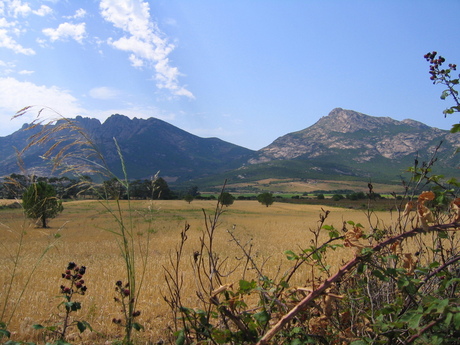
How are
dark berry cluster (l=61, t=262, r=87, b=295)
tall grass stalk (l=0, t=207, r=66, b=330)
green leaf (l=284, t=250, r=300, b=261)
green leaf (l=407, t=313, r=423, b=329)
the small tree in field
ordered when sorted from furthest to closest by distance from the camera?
1. the small tree in field
2. tall grass stalk (l=0, t=207, r=66, b=330)
3. dark berry cluster (l=61, t=262, r=87, b=295)
4. green leaf (l=284, t=250, r=300, b=261)
5. green leaf (l=407, t=313, r=423, b=329)

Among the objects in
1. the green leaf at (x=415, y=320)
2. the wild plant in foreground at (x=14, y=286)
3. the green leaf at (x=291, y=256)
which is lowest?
the wild plant in foreground at (x=14, y=286)

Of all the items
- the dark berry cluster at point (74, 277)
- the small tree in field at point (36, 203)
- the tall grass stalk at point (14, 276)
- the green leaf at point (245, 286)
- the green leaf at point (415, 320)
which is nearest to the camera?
the green leaf at point (415, 320)

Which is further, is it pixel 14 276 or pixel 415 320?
pixel 14 276

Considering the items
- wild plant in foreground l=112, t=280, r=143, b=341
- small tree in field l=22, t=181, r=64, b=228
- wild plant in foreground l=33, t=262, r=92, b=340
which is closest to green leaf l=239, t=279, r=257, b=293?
wild plant in foreground l=112, t=280, r=143, b=341

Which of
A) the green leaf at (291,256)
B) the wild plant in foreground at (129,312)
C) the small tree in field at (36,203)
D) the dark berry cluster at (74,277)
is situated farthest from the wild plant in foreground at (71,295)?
the green leaf at (291,256)

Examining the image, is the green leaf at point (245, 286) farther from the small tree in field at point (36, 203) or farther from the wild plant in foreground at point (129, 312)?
the small tree in field at point (36, 203)

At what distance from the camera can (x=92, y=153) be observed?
8.36ft

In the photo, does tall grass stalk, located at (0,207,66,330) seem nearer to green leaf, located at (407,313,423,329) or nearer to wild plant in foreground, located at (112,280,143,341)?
wild plant in foreground, located at (112,280,143,341)

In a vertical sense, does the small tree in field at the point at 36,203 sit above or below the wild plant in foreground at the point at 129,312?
above

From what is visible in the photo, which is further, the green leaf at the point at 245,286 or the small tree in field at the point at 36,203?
the small tree in field at the point at 36,203

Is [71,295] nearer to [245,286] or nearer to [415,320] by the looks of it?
[245,286]

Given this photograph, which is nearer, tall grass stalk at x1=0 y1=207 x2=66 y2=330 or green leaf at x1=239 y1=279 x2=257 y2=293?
green leaf at x1=239 y1=279 x2=257 y2=293

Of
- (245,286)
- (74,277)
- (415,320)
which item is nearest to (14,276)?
(74,277)

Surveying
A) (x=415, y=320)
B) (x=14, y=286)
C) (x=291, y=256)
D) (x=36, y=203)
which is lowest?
(x=14, y=286)
